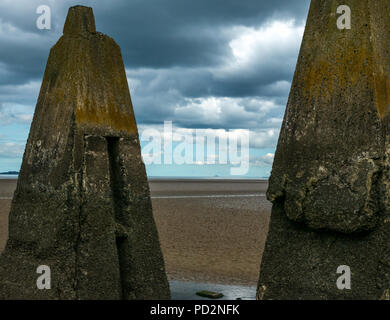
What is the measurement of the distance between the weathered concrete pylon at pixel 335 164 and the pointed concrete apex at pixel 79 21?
11.2ft

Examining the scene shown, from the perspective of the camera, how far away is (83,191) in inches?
252

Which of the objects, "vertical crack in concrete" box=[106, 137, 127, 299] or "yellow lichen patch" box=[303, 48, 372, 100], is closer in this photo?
"yellow lichen patch" box=[303, 48, 372, 100]

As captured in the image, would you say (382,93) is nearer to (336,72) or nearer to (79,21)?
(336,72)

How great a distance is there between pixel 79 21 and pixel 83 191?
8.65 feet

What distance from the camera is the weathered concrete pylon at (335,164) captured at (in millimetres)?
4805

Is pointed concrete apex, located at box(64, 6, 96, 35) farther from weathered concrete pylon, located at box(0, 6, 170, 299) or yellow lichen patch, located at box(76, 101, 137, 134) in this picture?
yellow lichen patch, located at box(76, 101, 137, 134)

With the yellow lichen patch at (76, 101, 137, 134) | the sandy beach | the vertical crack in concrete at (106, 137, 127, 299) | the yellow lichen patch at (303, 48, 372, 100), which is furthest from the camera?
the sandy beach

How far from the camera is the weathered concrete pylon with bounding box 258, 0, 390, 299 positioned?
4.80 meters

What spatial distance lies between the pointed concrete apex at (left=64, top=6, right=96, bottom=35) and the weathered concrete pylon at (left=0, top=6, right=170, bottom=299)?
0.02 meters

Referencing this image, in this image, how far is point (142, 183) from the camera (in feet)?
24.3

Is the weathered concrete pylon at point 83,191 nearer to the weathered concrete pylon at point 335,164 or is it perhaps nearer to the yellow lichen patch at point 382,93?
the weathered concrete pylon at point 335,164

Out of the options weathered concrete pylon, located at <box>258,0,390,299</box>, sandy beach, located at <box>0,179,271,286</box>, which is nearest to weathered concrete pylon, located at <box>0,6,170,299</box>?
weathered concrete pylon, located at <box>258,0,390,299</box>
